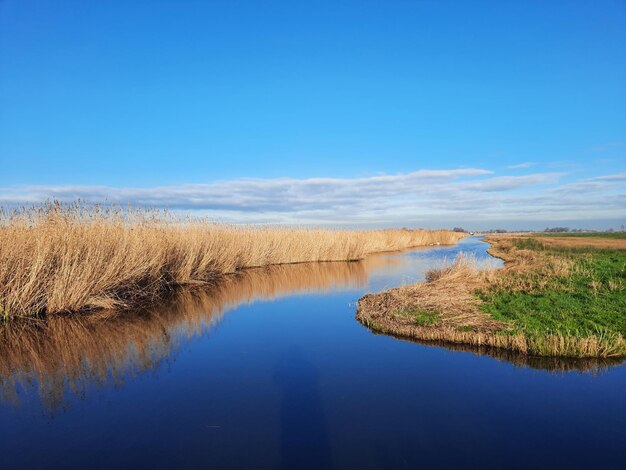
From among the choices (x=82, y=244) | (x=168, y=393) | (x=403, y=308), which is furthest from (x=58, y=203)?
(x=403, y=308)

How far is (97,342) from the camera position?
848cm

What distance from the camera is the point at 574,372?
657 centimetres

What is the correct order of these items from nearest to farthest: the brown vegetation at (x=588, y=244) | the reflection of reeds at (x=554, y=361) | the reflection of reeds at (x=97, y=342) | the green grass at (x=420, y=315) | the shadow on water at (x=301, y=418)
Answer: the shadow on water at (x=301, y=418) → the reflection of reeds at (x=97, y=342) → the reflection of reeds at (x=554, y=361) → the green grass at (x=420, y=315) → the brown vegetation at (x=588, y=244)

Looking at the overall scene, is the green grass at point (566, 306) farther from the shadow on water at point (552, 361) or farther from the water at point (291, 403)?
the water at point (291, 403)

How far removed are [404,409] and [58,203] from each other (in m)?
11.6

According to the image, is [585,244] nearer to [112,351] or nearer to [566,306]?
[566,306]

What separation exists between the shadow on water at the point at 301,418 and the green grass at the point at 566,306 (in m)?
4.71

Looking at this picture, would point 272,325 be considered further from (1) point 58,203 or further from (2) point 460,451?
(1) point 58,203

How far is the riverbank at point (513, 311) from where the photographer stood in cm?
757

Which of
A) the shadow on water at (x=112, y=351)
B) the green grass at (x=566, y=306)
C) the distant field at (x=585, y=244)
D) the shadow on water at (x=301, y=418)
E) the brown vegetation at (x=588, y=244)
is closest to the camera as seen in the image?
the shadow on water at (x=301, y=418)

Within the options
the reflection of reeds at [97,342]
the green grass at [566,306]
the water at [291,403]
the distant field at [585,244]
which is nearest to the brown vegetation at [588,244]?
the distant field at [585,244]

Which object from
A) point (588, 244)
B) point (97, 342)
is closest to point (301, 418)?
point (97, 342)

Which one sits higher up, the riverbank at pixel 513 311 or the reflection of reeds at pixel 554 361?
the riverbank at pixel 513 311

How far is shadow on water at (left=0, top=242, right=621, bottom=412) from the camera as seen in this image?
621 centimetres
